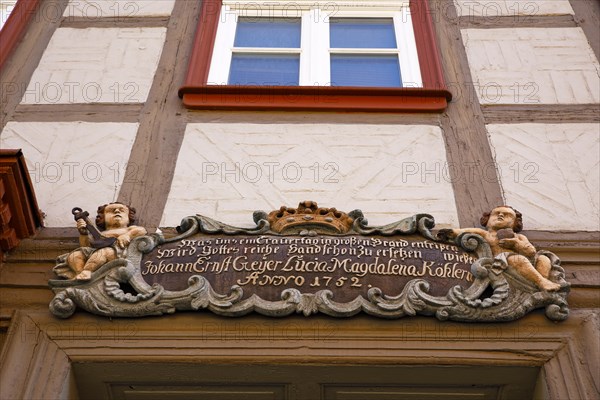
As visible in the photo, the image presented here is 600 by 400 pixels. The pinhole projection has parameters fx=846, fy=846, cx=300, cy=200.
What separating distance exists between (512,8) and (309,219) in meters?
2.96

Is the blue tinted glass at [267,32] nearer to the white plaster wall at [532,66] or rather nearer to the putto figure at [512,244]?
the white plaster wall at [532,66]

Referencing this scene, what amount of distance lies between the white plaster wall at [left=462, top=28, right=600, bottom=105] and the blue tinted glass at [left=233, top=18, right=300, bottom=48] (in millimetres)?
1318

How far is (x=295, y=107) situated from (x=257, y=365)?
208 cm

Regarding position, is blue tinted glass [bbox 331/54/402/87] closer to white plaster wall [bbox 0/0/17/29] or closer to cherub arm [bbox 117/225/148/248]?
cherub arm [bbox 117/225/148/248]

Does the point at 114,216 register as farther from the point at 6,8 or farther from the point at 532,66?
the point at 6,8

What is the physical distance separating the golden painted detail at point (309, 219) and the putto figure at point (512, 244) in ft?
1.73

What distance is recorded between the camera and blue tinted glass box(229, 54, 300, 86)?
19.8ft

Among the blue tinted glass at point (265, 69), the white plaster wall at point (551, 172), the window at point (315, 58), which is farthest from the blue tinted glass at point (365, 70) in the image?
the white plaster wall at point (551, 172)

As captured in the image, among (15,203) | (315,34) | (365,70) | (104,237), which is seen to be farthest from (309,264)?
(315,34)

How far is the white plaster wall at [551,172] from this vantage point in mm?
4742

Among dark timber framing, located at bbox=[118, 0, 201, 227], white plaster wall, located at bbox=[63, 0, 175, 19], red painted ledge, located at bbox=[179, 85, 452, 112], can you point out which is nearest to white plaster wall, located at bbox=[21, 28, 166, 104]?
dark timber framing, located at bbox=[118, 0, 201, 227]

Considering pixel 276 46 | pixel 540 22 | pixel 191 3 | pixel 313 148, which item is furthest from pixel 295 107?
pixel 540 22

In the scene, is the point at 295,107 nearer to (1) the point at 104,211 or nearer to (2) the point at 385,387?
(1) the point at 104,211

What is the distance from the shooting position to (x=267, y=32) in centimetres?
662
